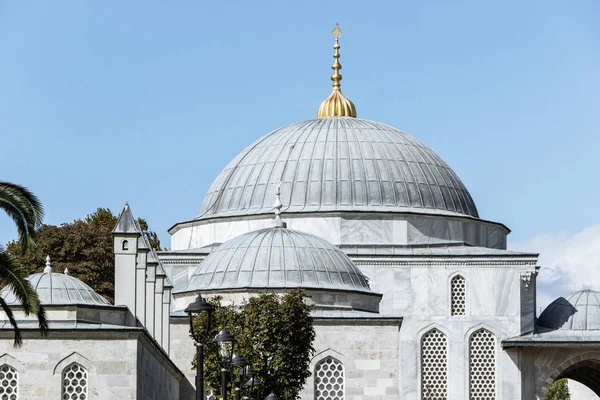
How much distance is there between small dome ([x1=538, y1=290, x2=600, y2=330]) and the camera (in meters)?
56.8

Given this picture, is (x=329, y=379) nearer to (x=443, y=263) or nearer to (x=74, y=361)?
(x=443, y=263)

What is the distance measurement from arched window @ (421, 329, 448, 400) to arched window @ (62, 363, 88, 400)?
22068mm

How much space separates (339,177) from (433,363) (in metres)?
6.90

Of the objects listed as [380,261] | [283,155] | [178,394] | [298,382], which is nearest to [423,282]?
[380,261]

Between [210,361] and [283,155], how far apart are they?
19902 mm

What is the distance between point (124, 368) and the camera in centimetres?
3397

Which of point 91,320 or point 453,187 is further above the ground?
point 453,187

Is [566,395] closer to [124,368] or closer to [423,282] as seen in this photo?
[423,282]

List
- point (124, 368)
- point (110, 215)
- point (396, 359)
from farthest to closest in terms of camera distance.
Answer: point (110, 215)
point (396, 359)
point (124, 368)

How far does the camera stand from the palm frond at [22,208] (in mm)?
28750

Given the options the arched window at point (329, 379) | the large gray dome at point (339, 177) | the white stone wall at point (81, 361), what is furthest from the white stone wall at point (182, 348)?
the white stone wall at point (81, 361)

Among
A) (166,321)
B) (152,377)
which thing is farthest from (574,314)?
(152,377)

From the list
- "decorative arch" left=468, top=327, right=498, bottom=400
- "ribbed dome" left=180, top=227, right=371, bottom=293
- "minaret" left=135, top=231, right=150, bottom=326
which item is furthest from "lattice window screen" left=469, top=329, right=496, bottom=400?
"minaret" left=135, top=231, right=150, bottom=326

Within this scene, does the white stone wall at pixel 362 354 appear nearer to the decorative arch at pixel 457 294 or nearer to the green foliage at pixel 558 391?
the decorative arch at pixel 457 294
